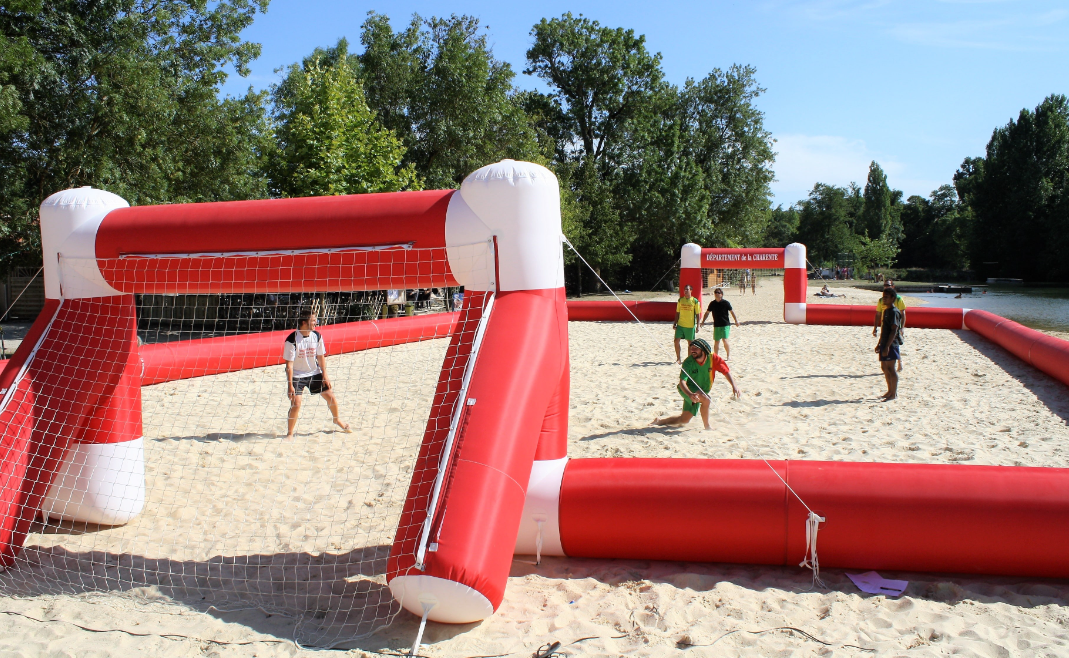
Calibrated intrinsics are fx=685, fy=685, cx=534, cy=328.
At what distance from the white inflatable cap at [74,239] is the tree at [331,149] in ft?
37.6

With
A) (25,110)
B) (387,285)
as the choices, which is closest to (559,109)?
(25,110)

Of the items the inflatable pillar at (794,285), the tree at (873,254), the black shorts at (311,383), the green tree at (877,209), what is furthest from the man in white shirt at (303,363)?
the green tree at (877,209)

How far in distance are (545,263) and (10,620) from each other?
323 cm

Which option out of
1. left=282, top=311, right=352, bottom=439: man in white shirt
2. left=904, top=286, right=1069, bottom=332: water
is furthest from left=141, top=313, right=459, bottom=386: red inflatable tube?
left=904, top=286, right=1069, bottom=332: water

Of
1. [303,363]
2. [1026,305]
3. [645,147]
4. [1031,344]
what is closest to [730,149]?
[645,147]

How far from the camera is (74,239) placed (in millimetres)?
4332

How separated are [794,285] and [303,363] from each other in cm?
1288

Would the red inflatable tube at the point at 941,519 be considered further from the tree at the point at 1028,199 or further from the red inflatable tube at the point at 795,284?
the tree at the point at 1028,199

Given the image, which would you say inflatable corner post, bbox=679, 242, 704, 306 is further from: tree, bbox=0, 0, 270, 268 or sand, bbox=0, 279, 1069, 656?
tree, bbox=0, 0, 270, 268

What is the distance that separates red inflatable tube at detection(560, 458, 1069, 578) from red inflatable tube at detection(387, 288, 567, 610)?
687mm

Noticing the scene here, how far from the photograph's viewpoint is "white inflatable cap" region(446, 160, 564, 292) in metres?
3.68

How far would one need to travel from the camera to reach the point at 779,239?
7738 centimetres

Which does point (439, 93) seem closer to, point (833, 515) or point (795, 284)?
point (795, 284)

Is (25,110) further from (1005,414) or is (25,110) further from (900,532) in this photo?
(1005,414)
